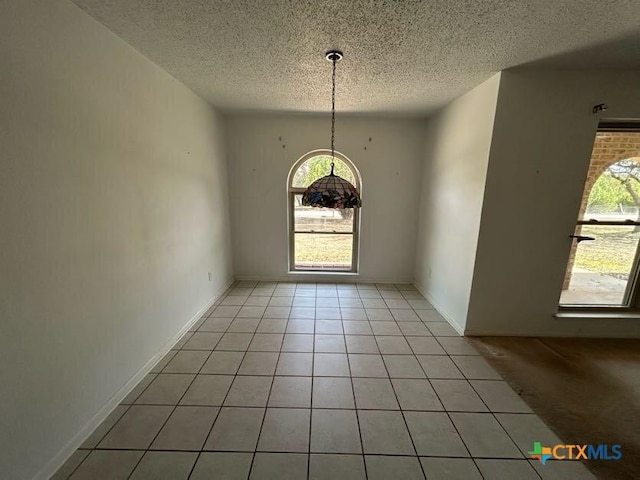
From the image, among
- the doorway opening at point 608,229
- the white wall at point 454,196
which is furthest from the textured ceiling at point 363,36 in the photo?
the doorway opening at point 608,229

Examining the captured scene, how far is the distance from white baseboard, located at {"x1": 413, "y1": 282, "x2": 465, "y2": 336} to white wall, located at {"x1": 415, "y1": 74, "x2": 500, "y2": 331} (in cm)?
1

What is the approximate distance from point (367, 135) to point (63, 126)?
3307mm

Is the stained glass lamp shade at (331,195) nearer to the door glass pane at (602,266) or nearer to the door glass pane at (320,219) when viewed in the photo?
the door glass pane at (320,219)

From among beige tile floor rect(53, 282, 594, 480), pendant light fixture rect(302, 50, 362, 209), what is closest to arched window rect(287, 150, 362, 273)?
beige tile floor rect(53, 282, 594, 480)

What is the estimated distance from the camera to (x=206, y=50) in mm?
1961

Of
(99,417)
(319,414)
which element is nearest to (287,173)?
(319,414)

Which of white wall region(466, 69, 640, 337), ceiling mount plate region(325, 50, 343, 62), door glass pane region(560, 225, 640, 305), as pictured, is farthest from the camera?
A: door glass pane region(560, 225, 640, 305)

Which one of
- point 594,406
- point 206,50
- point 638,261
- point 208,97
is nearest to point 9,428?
point 206,50

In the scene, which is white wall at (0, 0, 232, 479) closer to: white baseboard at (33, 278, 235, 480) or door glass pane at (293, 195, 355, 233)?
white baseboard at (33, 278, 235, 480)

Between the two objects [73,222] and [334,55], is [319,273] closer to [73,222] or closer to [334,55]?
[334,55]

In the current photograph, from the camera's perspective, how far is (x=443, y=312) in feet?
10.4

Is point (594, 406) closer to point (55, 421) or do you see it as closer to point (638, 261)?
point (638, 261)

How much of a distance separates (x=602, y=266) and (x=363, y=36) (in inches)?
122

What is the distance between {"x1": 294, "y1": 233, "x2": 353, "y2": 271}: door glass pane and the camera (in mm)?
4254
